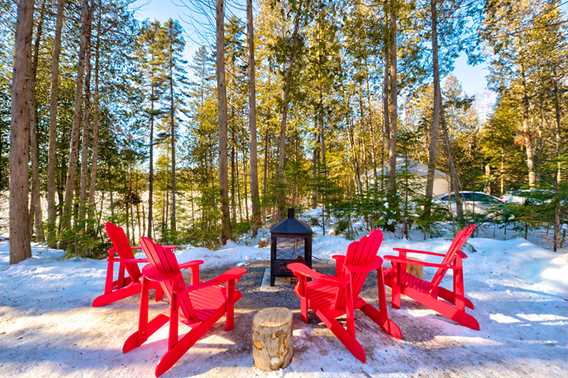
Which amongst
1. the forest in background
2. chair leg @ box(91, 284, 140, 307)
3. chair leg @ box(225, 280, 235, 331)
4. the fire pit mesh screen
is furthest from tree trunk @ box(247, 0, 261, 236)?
chair leg @ box(225, 280, 235, 331)

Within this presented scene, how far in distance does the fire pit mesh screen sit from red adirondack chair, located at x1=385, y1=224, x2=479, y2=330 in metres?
1.08

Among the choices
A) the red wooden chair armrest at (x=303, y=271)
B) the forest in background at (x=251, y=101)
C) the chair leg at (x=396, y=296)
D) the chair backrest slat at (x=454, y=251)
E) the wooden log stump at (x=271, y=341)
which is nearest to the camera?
the wooden log stump at (x=271, y=341)

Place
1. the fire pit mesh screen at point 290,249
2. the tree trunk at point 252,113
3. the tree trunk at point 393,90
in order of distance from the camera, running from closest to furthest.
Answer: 1. the fire pit mesh screen at point 290,249
2. the tree trunk at point 393,90
3. the tree trunk at point 252,113

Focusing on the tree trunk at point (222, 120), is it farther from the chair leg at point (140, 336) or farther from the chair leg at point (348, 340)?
the chair leg at point (348, 340)

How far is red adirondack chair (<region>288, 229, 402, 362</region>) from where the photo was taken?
1958 millimetres

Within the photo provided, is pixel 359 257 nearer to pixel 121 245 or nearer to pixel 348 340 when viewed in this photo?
pixel 348 340

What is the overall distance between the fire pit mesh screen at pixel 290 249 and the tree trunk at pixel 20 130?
15.6 feet

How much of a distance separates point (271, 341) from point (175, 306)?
2.50ft

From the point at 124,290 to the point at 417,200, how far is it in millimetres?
6112

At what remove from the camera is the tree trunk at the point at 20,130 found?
423 centimetres

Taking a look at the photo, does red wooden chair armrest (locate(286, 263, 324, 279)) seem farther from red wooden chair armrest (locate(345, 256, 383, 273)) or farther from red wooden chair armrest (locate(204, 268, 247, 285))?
red wooden chair armrest (locate(204, 268, 247, 285))

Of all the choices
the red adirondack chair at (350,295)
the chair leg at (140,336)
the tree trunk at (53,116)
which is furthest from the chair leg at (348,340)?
the tree trunk at (53,116)

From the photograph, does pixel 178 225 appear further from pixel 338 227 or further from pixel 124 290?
pixel 338 227

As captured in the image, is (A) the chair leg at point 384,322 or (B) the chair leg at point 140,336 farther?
(A) the chair leg at point 384,322
